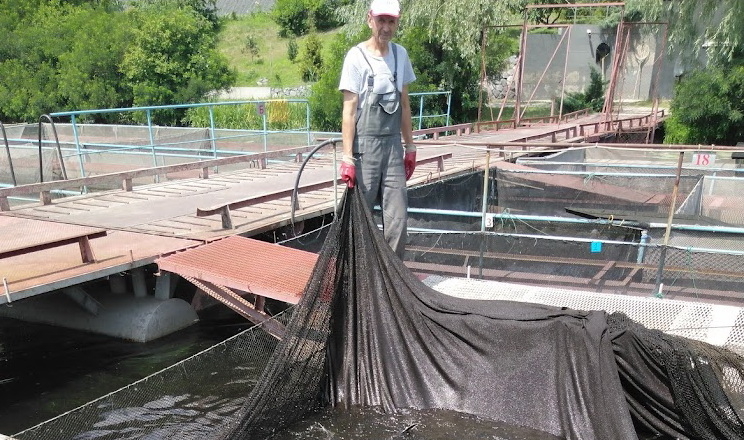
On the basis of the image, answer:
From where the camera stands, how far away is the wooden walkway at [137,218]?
5.99 meters

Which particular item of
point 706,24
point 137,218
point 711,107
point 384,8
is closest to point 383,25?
point 384,8

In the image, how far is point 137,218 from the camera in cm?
826

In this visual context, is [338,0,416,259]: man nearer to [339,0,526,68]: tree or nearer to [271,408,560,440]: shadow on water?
[271,408,560,440]: shadow on water

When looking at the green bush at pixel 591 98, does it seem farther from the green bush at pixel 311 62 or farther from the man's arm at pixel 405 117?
the man's arm at pixel 405 117

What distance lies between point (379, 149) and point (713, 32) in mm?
19573

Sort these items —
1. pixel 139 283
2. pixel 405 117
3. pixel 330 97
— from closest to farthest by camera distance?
pixel 405 117, pixel 139 283, pixel 330 97

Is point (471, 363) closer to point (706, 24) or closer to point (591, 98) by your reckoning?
point (706, 24)

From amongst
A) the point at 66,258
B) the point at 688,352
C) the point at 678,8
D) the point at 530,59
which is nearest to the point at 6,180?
the point at 66,258

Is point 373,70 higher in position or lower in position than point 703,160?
higher

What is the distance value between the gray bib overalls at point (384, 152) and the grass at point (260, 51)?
3393 cm

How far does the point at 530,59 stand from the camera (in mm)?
33469

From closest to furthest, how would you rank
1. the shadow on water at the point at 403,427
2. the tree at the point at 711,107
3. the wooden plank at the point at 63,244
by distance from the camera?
1. the shadow on water at the point at 403,427
2. the wooden plank at the point at 63,244
3. the tree at the point at 711,107

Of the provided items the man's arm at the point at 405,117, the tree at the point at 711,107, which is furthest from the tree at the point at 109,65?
the man's arm at the point at 405,117

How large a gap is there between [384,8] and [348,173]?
1167 millimetres
